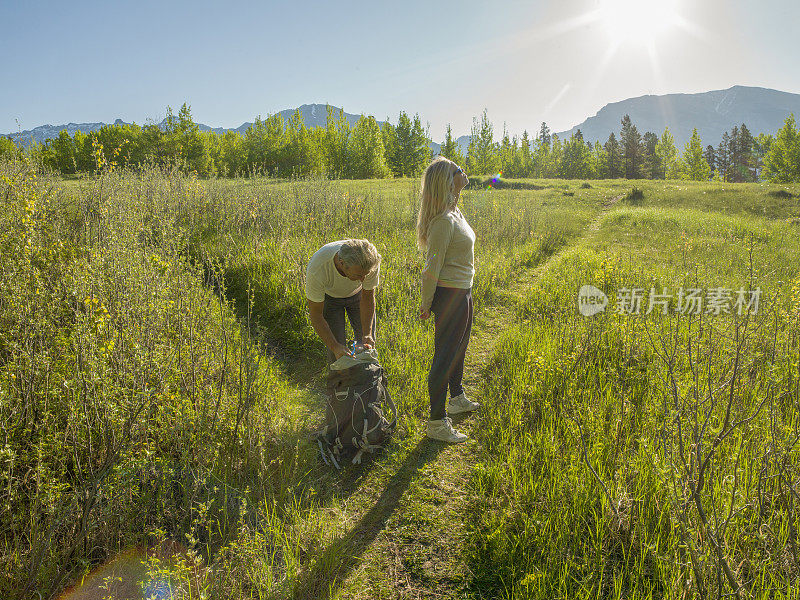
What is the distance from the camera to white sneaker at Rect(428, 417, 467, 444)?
141 inches

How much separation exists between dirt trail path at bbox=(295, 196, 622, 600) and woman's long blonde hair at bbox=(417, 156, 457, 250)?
1.93 metres

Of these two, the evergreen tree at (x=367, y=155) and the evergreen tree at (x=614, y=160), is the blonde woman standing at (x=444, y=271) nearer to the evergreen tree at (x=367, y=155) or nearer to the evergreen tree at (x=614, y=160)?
the evergreen tree at (x=367, y=155)

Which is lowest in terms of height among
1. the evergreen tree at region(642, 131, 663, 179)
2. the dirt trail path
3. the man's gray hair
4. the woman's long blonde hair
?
the dirt trail path

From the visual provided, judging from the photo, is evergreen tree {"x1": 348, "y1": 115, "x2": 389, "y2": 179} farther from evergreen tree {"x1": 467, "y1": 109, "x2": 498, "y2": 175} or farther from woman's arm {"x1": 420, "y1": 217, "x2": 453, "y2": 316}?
woman's arm {"x1": 420, "y1": 217, "x2": 453, "y2": 316}

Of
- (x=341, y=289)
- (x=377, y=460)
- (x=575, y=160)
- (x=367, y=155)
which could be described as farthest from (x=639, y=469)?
(x=575, y=160)

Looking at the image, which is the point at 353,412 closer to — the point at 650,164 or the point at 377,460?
the point at 377,460

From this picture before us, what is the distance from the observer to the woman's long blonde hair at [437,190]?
10.5 ft

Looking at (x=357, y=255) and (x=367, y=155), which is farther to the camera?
(x=367, y=155)

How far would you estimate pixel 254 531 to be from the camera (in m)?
2.43

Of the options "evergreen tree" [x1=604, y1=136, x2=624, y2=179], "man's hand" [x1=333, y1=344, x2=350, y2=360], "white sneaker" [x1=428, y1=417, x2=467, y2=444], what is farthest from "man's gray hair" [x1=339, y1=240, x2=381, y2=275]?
"evergreen tree" [x1=604, y1=136, x2=624, y2=179]

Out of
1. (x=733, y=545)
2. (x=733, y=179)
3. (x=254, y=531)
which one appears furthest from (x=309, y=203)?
(x=733, y=179)

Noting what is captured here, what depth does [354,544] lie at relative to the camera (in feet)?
8.57

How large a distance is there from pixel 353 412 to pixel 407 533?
3.30 ft

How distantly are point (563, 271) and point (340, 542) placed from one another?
6.78 m
